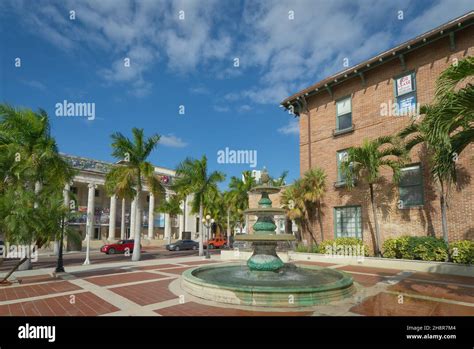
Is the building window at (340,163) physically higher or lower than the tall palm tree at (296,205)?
higher

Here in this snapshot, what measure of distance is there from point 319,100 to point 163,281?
1637cm

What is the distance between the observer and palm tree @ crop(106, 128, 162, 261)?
20172 millimetres

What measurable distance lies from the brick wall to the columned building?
1032 inches

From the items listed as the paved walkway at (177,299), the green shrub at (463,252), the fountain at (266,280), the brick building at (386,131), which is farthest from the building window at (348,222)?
the fountain at (266,280)

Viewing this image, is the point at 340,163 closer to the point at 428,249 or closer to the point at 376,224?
the point at 376,224

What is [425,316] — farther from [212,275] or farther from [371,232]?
[371,232]

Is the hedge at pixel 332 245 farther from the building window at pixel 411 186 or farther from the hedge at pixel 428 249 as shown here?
the building window at pixel 411 186

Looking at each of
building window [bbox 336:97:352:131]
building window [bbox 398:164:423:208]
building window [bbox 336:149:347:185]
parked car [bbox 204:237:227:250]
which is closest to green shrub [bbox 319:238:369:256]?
building window [bbox 398:164:423:208]

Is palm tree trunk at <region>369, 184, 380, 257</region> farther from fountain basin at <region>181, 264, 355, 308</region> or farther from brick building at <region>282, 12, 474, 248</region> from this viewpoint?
fountain basin at <region>181, 264, 355, 308</region>

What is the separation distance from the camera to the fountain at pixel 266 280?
25.1 feet

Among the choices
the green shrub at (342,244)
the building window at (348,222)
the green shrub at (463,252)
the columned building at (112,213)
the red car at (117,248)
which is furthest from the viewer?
the columned building at (112,213)

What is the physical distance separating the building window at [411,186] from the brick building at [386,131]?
0.05 m

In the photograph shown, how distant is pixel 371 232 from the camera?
57.9ft
